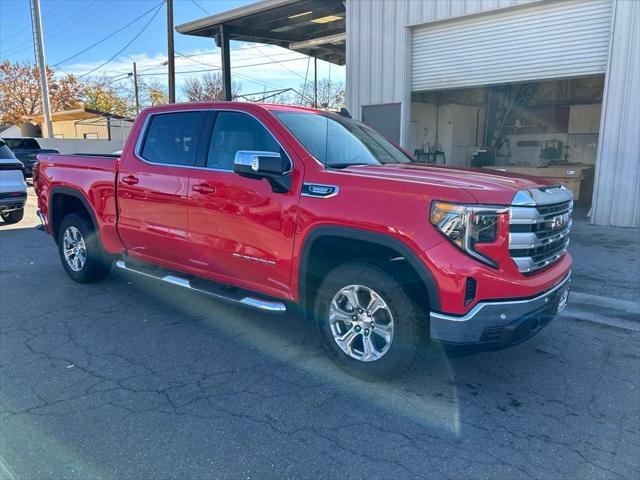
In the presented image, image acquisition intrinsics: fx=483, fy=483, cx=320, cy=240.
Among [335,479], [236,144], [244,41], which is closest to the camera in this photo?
[335,479]

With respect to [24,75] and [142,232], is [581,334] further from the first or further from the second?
[24,75]

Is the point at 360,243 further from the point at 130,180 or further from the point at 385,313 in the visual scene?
the point at 130,180

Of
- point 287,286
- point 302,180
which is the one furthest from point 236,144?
point 287,286

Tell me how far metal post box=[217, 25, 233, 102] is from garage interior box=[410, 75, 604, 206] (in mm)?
5982

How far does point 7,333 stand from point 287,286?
278 centimetres

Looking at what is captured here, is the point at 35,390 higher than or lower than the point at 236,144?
lower

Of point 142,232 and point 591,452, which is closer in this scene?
point 591,452

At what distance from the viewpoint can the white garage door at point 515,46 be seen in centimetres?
903

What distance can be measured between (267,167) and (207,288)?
141 centimetres

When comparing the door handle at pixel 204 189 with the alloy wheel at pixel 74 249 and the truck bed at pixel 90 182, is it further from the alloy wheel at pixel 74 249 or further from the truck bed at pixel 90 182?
the alloy wheel at pixel 74 249

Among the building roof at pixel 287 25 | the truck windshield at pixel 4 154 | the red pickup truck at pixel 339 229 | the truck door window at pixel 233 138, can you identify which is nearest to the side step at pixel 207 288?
the red pickup truck at pixel 339 229

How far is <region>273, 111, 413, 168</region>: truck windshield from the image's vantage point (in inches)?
152

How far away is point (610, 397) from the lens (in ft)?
11.0

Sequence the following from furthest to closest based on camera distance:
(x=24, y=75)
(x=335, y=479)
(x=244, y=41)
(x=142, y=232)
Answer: (x=24, y=75) < (x=244, y=41) < (x=142, y=232) < (x=335, y=479)
